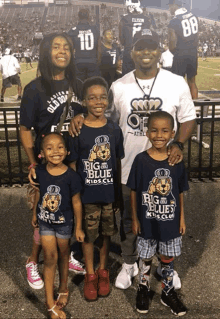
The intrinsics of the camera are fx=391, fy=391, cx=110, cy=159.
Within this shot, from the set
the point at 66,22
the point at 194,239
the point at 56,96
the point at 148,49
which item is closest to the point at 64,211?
the point at 56,96

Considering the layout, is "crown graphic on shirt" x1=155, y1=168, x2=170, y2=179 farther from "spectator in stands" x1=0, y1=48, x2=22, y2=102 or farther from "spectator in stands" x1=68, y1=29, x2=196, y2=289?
"spectator in stands" x1=0, y1=48, x2=22, y2=102

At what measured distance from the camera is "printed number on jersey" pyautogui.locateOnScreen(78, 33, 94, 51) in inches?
330

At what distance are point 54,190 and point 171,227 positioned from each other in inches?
34.5

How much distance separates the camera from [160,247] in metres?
2.91

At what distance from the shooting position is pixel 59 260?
292cm

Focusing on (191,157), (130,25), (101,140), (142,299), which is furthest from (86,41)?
(142,299)

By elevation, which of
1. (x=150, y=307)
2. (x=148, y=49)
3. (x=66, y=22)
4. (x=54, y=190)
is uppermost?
(x=66, y=22)

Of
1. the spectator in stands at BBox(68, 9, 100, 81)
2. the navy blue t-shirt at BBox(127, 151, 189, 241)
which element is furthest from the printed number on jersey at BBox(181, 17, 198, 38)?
the navy blue t-shirt at BBox(127, 151, 189, 241)

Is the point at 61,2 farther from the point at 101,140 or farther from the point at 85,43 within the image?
the point at 101,140

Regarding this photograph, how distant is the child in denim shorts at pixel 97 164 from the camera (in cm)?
287

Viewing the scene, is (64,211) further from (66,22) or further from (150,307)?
(66,22)

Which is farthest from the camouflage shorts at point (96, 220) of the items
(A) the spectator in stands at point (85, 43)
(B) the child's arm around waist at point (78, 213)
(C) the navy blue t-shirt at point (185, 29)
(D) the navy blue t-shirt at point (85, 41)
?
(D) the navy blue t-shirt at point (85, 41)

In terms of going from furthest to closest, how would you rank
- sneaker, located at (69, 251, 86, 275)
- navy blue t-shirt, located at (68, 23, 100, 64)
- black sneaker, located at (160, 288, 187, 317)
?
navy blue t-shirt, located at (68, 23, 100, 64) < sneaker, located at (69, 251, 86, 275) < black sneaker, located at (160, 288, 187, 317)

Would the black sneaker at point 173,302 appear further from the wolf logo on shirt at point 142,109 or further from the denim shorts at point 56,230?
the wolf logo on shirt at point 142,109
